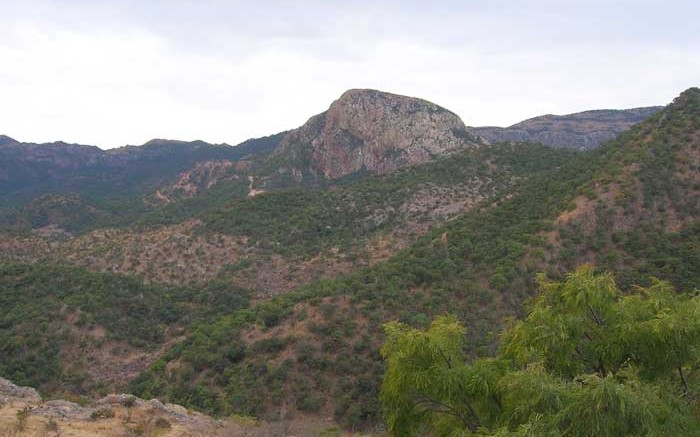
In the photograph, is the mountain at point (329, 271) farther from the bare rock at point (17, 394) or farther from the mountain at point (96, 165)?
the mountain at point (96, 165)

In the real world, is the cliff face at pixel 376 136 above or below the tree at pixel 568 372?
above

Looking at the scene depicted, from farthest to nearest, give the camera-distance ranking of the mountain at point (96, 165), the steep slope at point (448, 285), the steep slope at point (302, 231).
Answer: the mountain at point (96, 165) < the steep slope at point (302, 231) < the steep slope at point (448, 285)

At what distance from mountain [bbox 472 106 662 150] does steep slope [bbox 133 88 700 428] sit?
10328 cm

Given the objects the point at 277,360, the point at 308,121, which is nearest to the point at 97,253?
the point at 277,360

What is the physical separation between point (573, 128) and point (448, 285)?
140 meters

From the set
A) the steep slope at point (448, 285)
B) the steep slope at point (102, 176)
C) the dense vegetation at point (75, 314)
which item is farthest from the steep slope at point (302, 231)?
the steep slope at point (102, 176)

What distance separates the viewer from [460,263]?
31250mm

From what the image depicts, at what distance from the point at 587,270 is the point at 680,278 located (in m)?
20.0

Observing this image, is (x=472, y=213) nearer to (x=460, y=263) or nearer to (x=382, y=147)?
(x=460, y=263)

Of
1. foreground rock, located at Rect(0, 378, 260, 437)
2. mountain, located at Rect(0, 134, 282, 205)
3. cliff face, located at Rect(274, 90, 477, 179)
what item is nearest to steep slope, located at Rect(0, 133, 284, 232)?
mountain, located at Rect(0, 134, 282, 205)

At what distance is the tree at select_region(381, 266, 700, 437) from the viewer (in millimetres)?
6230

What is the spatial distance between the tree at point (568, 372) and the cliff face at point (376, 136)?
74913 millimetres

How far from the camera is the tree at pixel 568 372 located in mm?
6230

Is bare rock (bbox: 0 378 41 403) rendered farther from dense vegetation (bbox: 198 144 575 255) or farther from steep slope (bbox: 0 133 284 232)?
steep slope (bbox: 0 133 284 232)
